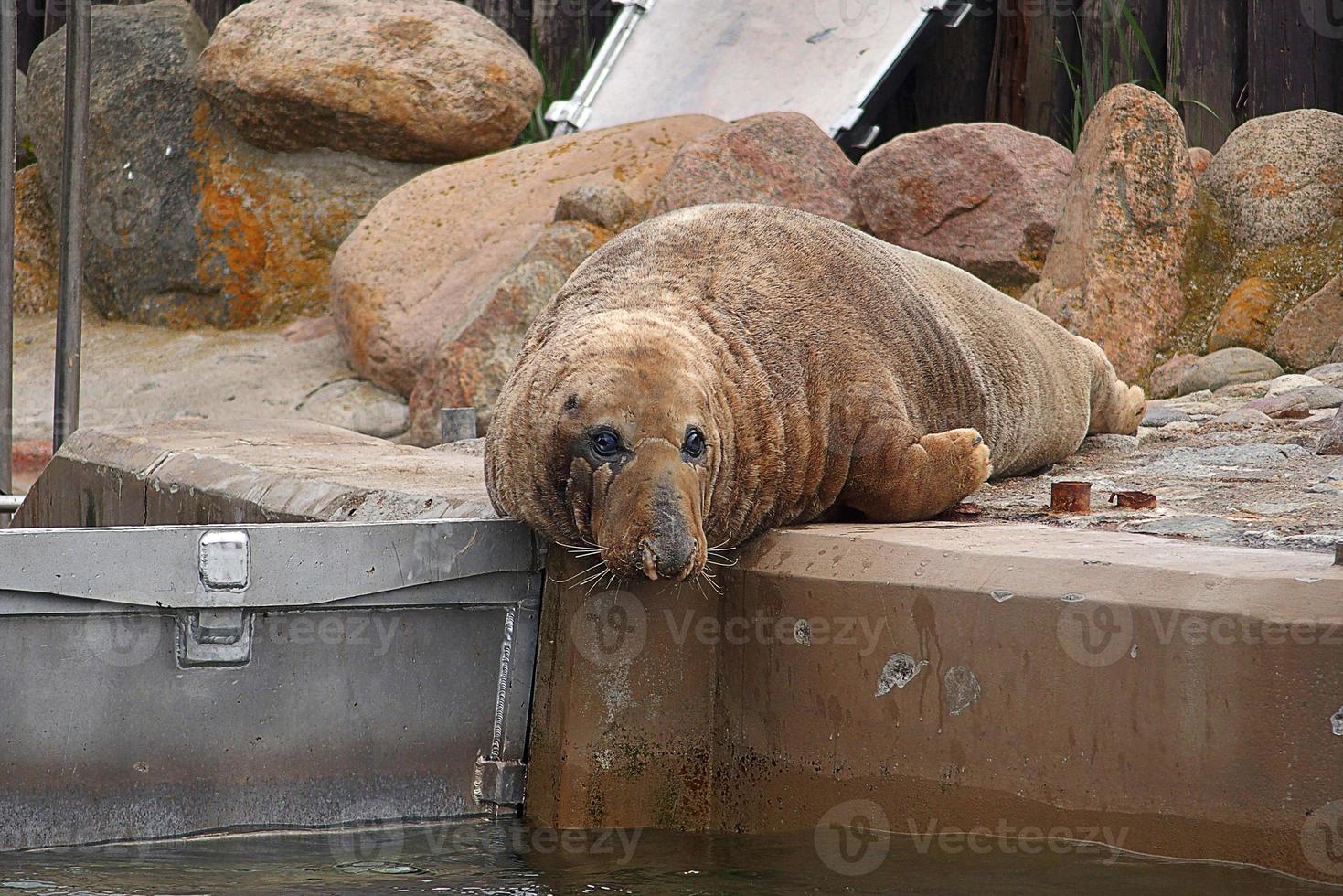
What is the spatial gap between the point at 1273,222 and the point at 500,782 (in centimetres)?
485

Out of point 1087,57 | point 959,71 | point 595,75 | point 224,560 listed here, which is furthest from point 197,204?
point 224,560

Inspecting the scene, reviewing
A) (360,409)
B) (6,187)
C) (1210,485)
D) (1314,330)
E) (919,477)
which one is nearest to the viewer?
(919,477)

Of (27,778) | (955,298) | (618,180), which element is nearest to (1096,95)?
(618,180)

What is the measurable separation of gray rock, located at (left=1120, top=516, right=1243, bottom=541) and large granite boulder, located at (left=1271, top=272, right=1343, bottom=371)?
11.2 ft

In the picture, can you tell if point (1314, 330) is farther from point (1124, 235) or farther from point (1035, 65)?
point (1035, 65)

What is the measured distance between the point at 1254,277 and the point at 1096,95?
1716mm

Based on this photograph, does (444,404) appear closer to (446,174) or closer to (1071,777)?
(446,174)

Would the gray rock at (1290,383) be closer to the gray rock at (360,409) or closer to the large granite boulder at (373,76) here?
the gray rock at (360,409)

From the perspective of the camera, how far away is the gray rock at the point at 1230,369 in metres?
6.19

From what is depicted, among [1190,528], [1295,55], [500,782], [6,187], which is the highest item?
[1295,55]

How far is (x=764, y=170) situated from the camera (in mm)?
7320

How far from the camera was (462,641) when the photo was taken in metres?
A: 3.25

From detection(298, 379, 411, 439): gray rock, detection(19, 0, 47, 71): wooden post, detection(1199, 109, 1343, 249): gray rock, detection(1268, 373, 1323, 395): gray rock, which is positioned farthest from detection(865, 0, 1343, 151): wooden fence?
detection(19, 0, 47, 71): wooden post

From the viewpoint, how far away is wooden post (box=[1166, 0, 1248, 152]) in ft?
24.5
